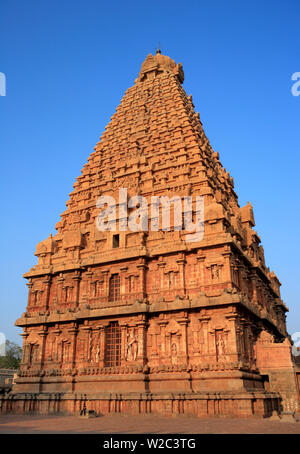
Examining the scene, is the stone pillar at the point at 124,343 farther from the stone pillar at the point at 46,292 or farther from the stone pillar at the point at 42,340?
the stone pillar at the point at 46,292

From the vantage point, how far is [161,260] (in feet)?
90.5

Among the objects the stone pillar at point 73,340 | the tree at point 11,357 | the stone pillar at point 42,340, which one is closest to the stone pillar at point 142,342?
the stone pillar at point 73,340

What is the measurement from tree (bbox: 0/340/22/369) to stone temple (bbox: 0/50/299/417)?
51.7 metres

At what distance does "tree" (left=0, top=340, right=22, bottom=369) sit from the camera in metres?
76.7

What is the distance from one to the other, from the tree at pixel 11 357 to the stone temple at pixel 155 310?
51.7 meters

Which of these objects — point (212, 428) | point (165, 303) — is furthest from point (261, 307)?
point (212, 428)

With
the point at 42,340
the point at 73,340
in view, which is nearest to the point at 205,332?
the point at 73,340

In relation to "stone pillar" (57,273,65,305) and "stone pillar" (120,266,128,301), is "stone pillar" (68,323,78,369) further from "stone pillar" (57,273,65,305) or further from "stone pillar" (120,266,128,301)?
"stone pillar" (120,266,128,301)

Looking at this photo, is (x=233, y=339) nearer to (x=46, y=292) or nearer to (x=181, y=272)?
(x=181, y=272)

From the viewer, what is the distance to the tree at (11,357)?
252 ft
